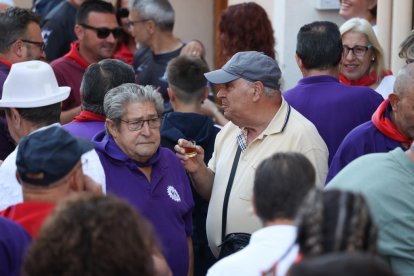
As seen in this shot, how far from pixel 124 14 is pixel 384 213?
5.63 metres

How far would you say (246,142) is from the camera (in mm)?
5246

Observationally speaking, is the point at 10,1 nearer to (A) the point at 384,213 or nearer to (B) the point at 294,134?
(B) the point at 294,134

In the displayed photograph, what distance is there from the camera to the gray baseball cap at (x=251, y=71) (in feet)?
17.1

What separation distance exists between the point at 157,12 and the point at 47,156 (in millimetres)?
4350

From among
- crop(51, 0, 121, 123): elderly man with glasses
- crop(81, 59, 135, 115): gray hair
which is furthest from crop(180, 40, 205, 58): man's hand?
crop(81, 59, 135, 115): gray hair

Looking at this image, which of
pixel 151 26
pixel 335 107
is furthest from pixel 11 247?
pixel 151 26

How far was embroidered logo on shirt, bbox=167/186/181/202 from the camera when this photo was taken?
4.87 m

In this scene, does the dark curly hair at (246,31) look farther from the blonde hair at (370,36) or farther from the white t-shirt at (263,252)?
the white t-shirt at (263,252)

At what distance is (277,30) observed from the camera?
850cm

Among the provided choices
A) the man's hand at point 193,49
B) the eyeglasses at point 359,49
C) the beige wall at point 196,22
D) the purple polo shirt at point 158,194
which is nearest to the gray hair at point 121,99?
the purple polo shirt at point 158,194

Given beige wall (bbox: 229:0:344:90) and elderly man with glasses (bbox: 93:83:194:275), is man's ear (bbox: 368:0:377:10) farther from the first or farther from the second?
elderly man with glasses (bbox: 93:83:194:275)

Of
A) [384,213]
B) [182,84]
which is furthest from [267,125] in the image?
[384,213]

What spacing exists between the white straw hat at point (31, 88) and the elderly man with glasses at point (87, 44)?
1.61 m

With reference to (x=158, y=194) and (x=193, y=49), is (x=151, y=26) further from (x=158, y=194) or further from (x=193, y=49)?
(x=158, y=194)
